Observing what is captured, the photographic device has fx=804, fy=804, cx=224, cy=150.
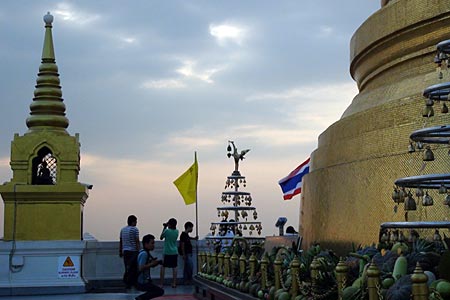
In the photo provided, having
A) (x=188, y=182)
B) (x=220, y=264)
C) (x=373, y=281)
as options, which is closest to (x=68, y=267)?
(x=188, y=182)

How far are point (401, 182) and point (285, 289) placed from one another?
1.36m

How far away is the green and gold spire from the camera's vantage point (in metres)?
19.6

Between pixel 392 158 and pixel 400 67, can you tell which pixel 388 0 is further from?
pixel 392 158

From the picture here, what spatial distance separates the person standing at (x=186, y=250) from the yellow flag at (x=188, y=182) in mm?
2385

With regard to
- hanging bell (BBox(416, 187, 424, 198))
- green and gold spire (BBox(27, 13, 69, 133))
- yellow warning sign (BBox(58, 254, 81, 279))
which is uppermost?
green and gold spire (BBox(27, 13, 69, 133))

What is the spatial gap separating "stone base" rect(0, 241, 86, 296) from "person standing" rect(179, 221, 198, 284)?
216 cm

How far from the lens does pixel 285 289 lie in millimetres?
6773

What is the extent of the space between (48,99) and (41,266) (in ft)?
15.9

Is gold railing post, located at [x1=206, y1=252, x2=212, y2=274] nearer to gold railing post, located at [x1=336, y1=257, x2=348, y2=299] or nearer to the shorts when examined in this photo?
the shorts

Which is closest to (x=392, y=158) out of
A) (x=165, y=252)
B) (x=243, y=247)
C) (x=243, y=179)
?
(x=243, y=247)

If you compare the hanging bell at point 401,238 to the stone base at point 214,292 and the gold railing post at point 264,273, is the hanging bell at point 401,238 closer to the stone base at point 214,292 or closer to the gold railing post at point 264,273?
the gold railing post at point 264,273

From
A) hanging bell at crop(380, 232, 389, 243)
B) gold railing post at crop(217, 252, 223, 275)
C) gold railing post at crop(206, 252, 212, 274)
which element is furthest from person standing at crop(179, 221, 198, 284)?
hanging bell at crop(380, 232, 389, 243)

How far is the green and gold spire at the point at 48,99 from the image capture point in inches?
770

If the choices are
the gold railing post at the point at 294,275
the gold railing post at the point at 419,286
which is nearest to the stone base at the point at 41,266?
the gold railing post at the point at 294,275
